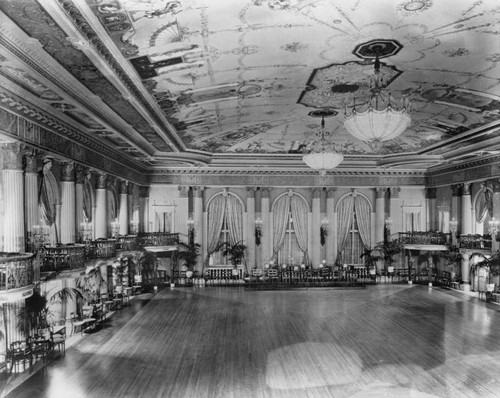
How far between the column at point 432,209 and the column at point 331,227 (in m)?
4.97

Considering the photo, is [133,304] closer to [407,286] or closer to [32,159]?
[32,159]

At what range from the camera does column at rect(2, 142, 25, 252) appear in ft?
32.6

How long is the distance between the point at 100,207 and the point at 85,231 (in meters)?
1.70

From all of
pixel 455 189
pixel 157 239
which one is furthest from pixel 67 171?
pixel 455 189

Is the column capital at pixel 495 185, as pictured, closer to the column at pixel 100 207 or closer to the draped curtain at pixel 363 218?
the draped curtain at pixel 363 218

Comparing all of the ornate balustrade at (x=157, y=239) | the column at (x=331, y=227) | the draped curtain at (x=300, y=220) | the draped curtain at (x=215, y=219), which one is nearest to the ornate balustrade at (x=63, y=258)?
the ornate balustrade at (x=157, y=239)

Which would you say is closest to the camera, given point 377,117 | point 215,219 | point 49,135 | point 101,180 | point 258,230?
point 377,117

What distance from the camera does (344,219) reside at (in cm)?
2323

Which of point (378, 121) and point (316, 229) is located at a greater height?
point (378, 121)

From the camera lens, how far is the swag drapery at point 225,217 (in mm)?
22516

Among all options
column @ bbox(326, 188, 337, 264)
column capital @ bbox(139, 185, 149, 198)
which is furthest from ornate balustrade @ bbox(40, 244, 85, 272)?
column @ bbox(326, 188, 337, 264)

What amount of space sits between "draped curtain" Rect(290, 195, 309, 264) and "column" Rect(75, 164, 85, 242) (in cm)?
1172

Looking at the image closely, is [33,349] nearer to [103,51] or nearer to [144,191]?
[103,51]

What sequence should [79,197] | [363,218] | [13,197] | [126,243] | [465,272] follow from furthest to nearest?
[363,218]
[465,272]
[126,243]
[79,197]
[13,197]
